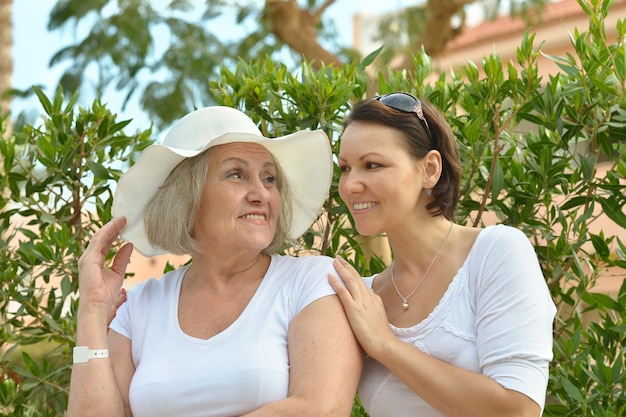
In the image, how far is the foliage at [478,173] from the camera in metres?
3.54

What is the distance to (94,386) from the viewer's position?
317 cm

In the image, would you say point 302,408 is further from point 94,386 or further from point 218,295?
point 94,386

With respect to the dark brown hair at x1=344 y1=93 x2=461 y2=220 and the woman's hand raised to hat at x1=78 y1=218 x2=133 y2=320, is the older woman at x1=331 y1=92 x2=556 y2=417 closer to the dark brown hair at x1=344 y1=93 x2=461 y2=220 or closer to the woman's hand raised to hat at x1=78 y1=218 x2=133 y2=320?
the dark brown hair at x1=344 y1=93 x2=461 y2=220

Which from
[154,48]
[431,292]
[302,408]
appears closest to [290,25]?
[154,48]

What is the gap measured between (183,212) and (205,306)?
367mm

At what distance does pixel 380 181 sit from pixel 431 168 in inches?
8.7

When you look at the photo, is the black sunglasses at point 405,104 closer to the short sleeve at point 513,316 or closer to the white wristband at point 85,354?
the short sleeve at point 513,316

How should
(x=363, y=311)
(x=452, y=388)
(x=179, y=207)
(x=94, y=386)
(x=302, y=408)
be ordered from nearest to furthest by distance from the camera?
(x=452, y=388) → (x=302, y=408) → (x=363, y=311) → (x=94, y=386) → (x=179, y=207)


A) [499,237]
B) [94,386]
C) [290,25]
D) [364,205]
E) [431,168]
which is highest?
[290,25]

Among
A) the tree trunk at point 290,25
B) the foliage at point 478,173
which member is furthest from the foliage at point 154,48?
the foliage at point 478,173

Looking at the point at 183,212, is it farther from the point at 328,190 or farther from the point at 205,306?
the point at 328,190

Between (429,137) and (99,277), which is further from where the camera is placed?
(99,277)

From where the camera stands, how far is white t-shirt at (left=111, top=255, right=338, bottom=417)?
298 centimetres

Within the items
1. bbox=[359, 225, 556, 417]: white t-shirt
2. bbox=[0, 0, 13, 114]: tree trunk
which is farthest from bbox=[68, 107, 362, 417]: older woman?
bbox=[0, 0, 13, 114]: tree trunk
